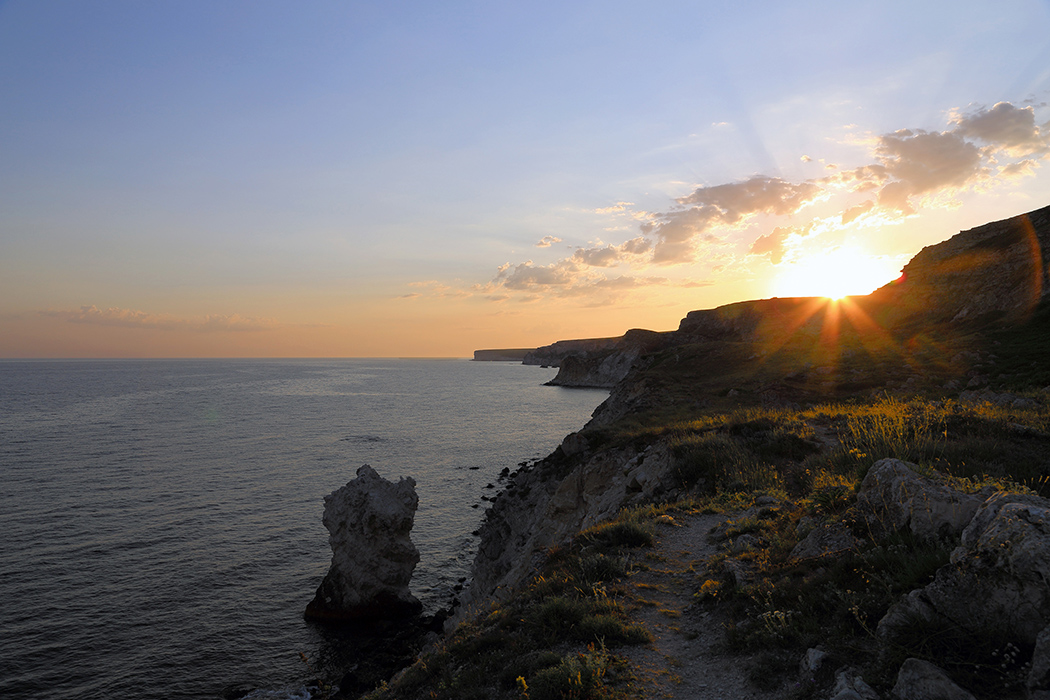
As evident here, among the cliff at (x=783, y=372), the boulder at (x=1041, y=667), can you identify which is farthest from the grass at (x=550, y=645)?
the cliff at (x=783, y=372)

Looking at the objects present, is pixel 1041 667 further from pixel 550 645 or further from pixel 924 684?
pixel 550 645

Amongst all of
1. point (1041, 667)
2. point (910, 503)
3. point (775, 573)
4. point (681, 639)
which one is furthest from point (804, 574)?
point (1041, 667)

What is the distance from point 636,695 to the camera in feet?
19.4

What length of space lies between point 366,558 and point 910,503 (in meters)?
25.0

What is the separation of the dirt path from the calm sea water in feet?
59.3

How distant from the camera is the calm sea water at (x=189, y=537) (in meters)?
20.9

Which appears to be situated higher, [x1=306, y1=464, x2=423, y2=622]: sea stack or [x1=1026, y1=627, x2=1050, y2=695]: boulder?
[x1=1026, y1=627, x2=1050, y2=695]: boulder

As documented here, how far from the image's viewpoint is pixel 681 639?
7.18 metres

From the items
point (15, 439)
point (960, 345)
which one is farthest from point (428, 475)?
point (15, 439)

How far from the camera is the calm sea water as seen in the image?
2092 cm

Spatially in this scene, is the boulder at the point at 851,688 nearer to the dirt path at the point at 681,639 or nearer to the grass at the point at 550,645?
the dirt path at the point at 681,639

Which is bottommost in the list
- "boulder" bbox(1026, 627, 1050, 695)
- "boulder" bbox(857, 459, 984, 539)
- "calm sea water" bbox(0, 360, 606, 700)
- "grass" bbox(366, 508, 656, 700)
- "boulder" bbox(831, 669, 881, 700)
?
"calm sea water" bbox(0, 360, 606, 700)

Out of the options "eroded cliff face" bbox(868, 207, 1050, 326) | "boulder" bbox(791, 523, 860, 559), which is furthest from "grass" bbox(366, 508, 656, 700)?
"eroded cliff face" bbox(868, 207, 1050, 326)

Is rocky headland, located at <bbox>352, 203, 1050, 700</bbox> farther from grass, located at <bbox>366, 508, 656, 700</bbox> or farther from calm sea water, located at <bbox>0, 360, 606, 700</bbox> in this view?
calm sea water, located at <bbox>0, 360, 606, 700</bbox>
